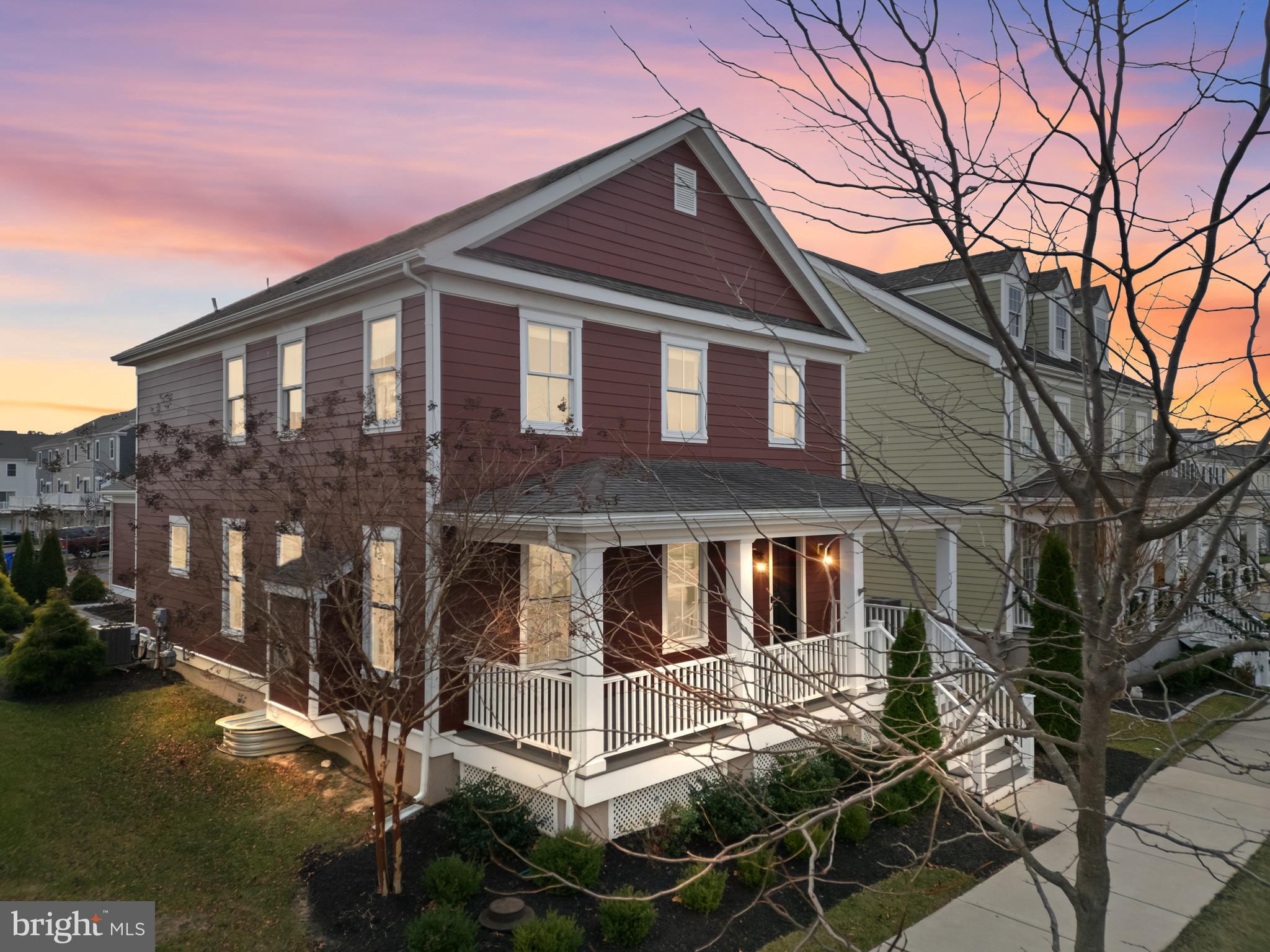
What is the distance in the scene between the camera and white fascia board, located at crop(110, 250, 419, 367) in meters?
9.92

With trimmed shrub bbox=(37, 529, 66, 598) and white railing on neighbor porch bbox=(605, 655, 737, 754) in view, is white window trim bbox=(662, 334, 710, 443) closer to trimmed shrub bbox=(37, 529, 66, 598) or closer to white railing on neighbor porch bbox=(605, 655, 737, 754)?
white railing on neighbor porch bbox=(605, 655, 737, 754)

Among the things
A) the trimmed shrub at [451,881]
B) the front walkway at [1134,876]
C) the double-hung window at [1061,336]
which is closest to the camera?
the front walkway at [1134,876]

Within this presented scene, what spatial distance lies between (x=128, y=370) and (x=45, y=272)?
3598 millimetres

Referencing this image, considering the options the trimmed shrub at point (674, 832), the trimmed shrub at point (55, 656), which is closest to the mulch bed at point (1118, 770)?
the trimmed shrub at point (674, 832)

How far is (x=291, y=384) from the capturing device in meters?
12.3

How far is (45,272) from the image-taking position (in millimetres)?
14508

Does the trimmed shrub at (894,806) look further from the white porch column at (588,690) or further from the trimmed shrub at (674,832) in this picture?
the white porch column at (588,690)

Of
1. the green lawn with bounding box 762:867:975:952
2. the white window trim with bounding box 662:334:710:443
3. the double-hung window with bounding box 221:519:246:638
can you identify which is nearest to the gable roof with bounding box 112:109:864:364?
the white window trim with bounding box 662:334:710:443

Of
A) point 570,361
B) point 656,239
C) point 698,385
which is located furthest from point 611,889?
point 656,239

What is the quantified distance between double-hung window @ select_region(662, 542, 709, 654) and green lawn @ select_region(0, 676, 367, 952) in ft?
16.5

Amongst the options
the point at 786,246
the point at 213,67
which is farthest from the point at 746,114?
the point at 786,246

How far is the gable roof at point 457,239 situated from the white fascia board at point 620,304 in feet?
1.09

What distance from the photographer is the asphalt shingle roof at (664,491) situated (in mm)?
8750

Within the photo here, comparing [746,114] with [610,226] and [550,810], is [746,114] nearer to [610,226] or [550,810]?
[550,810]
